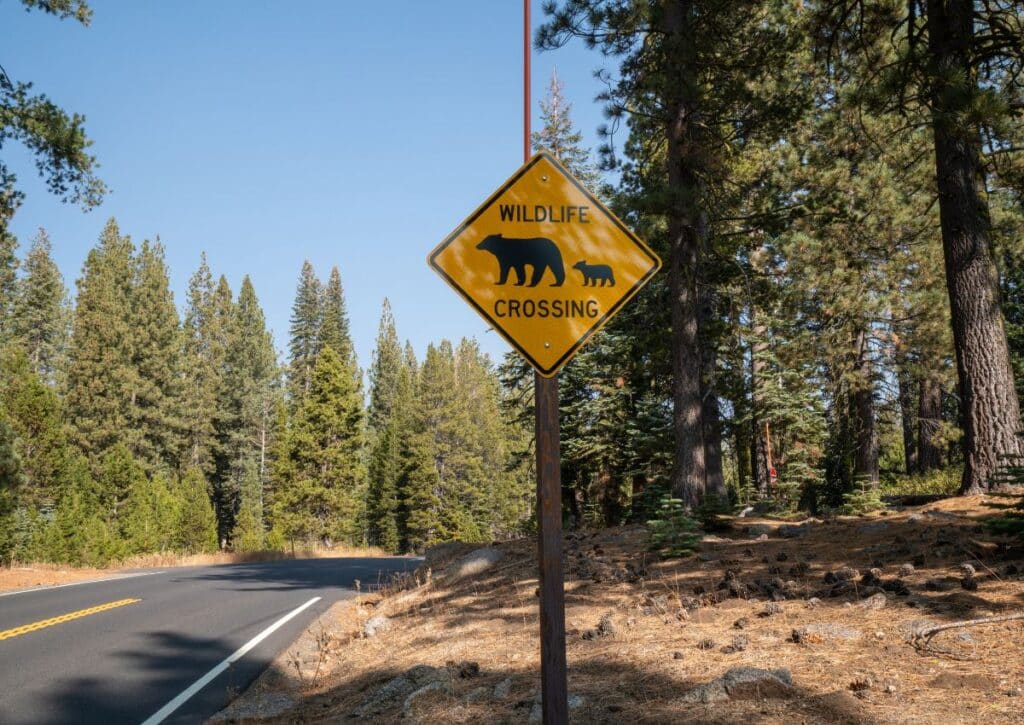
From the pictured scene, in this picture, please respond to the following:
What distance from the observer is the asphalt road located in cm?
669

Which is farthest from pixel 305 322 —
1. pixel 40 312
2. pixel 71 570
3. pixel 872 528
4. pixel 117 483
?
pixel 872 528

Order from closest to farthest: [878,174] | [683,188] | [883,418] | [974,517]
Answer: [974,517] < [683,188] < [878,174] < [883,418]

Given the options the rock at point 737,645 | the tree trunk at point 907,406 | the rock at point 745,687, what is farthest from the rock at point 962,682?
the tree trunk at point 907,406

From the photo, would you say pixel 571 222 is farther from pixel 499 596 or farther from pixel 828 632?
pixel 499 596

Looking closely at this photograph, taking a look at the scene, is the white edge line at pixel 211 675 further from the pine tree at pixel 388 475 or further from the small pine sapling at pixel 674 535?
the pine tree at pixel 388 475

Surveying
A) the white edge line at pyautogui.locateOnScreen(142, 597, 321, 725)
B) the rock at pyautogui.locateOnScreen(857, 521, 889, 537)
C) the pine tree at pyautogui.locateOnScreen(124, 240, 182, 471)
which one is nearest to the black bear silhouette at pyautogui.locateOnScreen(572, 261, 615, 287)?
the white edge line at pyautogui.locateOnScreen(142, 597, 321, 725)

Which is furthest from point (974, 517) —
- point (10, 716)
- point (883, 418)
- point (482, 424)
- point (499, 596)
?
point (482, 424)

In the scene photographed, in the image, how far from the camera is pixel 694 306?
44.0ft

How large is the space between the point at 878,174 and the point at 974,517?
464 inches

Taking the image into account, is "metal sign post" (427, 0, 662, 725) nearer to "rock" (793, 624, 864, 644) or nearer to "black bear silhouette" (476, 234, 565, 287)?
"black bear silhouette" (476, 234, 565, 287)

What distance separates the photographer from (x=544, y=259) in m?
4.35

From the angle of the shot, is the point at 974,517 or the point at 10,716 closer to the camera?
the point at 10,716

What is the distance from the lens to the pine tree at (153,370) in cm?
5081

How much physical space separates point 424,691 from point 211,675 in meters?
3.34
